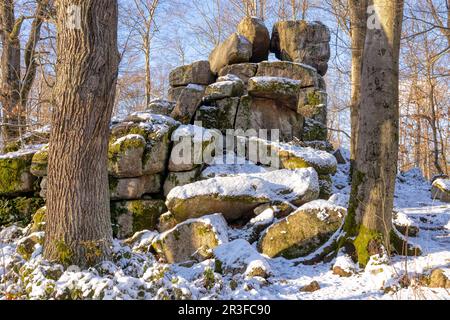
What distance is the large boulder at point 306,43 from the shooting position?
13320mm

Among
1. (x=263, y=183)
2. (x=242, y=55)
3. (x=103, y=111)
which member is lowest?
(x=263, y=183)

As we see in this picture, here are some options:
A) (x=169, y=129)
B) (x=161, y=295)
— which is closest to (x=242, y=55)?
(x=169, y=129)

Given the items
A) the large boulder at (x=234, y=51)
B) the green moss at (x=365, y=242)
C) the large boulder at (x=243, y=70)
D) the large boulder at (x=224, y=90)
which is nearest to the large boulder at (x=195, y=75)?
the large boulder at (x=234, y=51)

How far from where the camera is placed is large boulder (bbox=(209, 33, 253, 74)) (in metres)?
12.2

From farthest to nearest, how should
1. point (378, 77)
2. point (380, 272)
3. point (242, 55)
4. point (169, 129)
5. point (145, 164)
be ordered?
1. point (242, 55)
2. point (169, 129)
3. point (145, 164)
4. point (378, 77)
5. point (380, 272)

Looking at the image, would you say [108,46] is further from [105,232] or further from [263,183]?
[263,183]

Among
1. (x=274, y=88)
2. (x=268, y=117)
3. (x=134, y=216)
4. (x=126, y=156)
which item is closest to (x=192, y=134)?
(x=126, y=156)

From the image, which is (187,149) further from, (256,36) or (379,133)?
(256,36)

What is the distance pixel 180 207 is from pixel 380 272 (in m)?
3.76

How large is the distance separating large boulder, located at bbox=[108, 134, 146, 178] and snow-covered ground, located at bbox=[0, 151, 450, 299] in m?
3.01

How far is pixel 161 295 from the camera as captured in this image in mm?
3359

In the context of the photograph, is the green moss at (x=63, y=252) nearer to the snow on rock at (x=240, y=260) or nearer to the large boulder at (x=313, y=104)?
the snow on rock at (x=240, y=260)

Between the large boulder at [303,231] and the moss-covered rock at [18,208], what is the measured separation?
230 inches

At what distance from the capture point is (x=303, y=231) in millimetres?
5230
